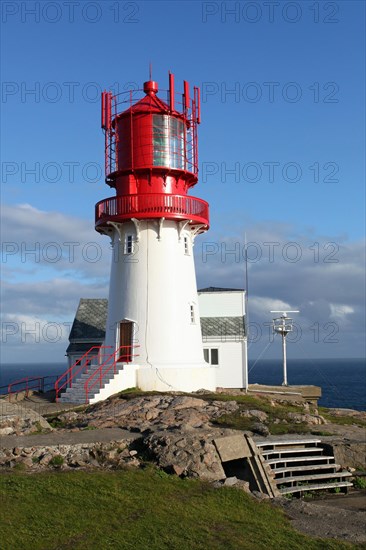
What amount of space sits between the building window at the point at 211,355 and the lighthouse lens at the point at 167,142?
39.0 feet

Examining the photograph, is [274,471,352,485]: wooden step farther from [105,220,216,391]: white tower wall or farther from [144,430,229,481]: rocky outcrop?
[105,220,216,391]: white tower wall

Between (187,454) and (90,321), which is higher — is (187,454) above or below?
below

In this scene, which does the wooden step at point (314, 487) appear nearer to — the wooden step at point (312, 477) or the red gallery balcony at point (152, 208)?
the wooden step at point (312, 477)

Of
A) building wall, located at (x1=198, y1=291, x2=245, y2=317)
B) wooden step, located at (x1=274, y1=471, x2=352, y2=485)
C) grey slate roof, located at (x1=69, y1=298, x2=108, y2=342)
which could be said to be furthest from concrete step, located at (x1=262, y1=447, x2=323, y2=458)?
grey slate roof, located at (x1=69, y1=298, x2=108, y2=342)

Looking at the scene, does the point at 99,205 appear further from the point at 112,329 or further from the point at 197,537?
the point at 197,537

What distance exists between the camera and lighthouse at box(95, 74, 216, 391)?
26938 mm

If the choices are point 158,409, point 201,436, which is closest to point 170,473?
point 201,436

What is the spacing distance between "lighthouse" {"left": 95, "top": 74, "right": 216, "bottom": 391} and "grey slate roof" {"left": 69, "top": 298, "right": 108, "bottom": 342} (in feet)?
31.1

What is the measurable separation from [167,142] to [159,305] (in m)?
7.41

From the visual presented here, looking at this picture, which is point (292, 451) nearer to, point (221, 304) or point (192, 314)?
point (192, 314)

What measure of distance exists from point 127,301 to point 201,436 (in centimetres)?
1292

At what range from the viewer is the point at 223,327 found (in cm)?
3541

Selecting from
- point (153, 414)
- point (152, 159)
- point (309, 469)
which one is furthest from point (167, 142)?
point (309, 469)

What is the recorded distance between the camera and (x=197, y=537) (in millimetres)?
10695
